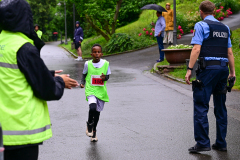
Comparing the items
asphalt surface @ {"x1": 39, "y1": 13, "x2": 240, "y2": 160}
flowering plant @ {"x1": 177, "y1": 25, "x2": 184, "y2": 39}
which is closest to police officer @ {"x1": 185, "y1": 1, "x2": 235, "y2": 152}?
asphalt surface @ {"x1": 39, "y1": 13, "x2": 240, "y2": 160}

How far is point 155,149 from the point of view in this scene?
5176mm

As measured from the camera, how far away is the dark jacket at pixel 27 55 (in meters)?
2.64

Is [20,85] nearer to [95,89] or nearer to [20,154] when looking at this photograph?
[20,154]

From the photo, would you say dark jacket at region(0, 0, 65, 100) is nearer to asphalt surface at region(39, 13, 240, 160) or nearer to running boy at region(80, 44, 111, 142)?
asphalt surface at region(39, 13, 240, 160)

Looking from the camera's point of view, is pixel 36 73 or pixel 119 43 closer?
pixel 36 73

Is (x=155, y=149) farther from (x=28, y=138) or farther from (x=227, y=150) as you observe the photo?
(x=28, y=138)

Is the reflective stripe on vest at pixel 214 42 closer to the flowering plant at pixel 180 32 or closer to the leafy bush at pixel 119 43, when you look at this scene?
the leafy bush at pixel 119 43

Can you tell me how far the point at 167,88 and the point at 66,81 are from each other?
7692 millimetres

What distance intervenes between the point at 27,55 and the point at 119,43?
19.6 meters

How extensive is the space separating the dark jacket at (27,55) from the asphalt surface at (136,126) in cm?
234

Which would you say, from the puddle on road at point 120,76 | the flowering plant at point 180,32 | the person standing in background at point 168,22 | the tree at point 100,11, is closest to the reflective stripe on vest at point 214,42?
the puddle on road at point 120,76

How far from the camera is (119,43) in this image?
869 inches

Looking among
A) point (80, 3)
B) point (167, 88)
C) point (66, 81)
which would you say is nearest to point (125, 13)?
point (80, 3)

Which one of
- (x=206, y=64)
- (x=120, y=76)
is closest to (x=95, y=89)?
(x=206, y=64)
